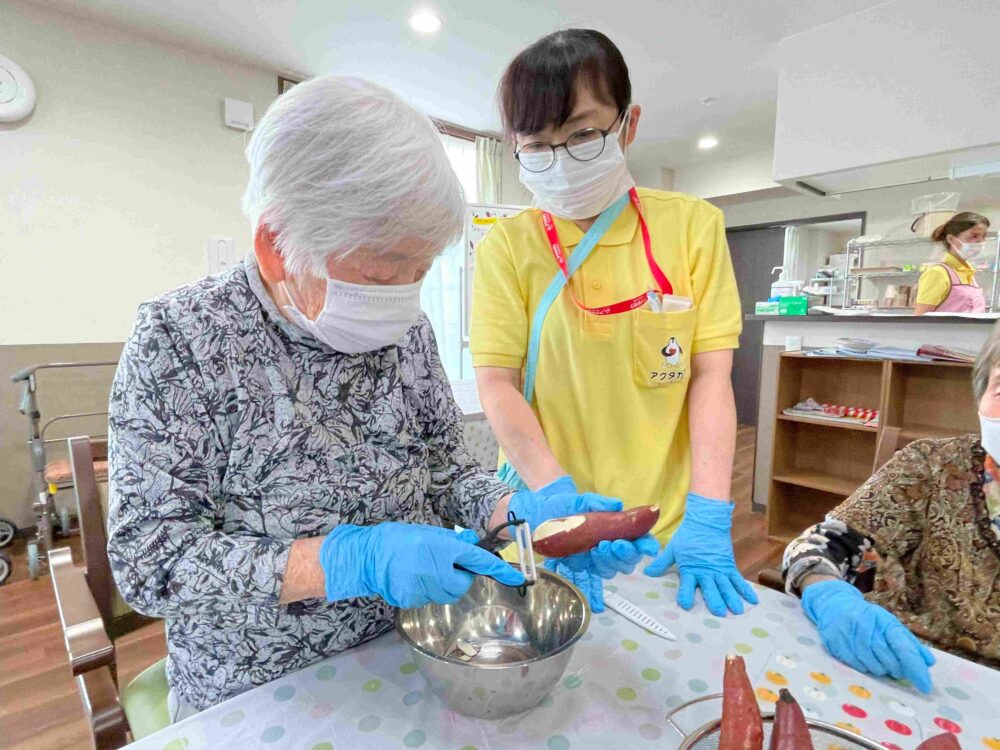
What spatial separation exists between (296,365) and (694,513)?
73cm

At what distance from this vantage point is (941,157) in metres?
3.07

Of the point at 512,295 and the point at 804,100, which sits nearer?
the point at 512,295

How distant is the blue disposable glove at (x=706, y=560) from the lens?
2.89 ft

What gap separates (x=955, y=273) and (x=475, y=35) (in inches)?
118

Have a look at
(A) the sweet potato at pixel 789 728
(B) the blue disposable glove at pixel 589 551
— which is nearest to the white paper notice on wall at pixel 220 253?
(B) the blue disposable glove at pixel 589 551

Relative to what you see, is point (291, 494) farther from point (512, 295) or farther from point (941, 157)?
point (941, 157)

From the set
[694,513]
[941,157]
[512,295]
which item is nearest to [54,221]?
[512,295]

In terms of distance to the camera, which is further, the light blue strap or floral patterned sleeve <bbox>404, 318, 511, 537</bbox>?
the light blue strap

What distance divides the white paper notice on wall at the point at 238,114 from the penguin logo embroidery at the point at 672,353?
11.4 feet

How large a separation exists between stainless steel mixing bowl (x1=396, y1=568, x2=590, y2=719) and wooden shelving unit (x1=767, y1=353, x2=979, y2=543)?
2480 millimetres

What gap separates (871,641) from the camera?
74cm

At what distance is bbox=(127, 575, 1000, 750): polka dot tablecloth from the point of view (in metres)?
0.60

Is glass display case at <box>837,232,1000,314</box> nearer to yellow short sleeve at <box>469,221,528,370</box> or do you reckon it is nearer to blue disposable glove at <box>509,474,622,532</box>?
yellow short sleeve at <box>469,221,528,370</box>

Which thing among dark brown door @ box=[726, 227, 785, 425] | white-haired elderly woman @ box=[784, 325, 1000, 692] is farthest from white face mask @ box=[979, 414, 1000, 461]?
dark brown door @ box=[726, 227, 785, 425]
